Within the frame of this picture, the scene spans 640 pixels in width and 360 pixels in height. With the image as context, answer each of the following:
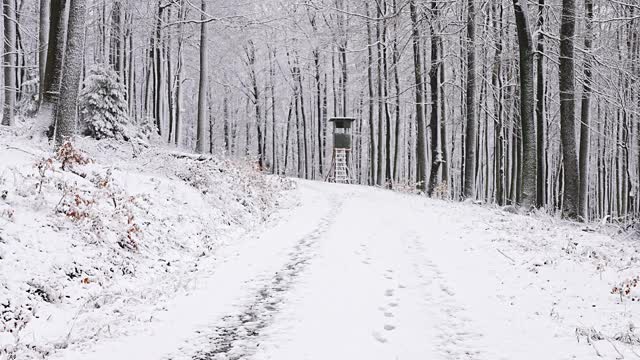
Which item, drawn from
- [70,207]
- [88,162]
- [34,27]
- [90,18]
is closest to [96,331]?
[70,207]

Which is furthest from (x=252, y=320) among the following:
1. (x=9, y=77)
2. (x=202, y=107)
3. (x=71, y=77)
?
(x=202, y=107)

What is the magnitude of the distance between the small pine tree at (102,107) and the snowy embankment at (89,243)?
330 centimetres

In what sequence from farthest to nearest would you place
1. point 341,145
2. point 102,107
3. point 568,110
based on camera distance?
point 341,145 < point 102,107 < point 568,110

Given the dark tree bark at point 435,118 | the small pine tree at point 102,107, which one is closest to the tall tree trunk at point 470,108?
the dark tree bark at point 435,118

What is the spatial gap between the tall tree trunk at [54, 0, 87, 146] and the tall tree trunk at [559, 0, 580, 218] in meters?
12.3

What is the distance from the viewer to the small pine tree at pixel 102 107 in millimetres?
14844

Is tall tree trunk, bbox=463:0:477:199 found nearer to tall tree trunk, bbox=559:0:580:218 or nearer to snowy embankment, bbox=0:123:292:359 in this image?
tall tree trunk, bbox=559:0:580:218

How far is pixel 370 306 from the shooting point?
227 inches

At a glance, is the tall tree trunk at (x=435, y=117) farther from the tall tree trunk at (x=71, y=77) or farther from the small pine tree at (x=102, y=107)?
the tall tree trunk at (x=71, y=77)

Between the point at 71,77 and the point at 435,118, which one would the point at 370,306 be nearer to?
the point at 71,77

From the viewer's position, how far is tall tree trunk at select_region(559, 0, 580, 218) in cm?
1332

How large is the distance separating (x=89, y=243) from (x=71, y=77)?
4819mm

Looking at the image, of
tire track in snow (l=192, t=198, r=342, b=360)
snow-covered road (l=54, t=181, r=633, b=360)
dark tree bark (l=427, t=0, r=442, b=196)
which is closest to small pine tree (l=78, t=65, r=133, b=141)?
snow-covered road (l=54, t=181, r=633, b=360)

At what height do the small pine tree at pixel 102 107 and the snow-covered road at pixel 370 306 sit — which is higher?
the small pine tree at pixel 102 107
